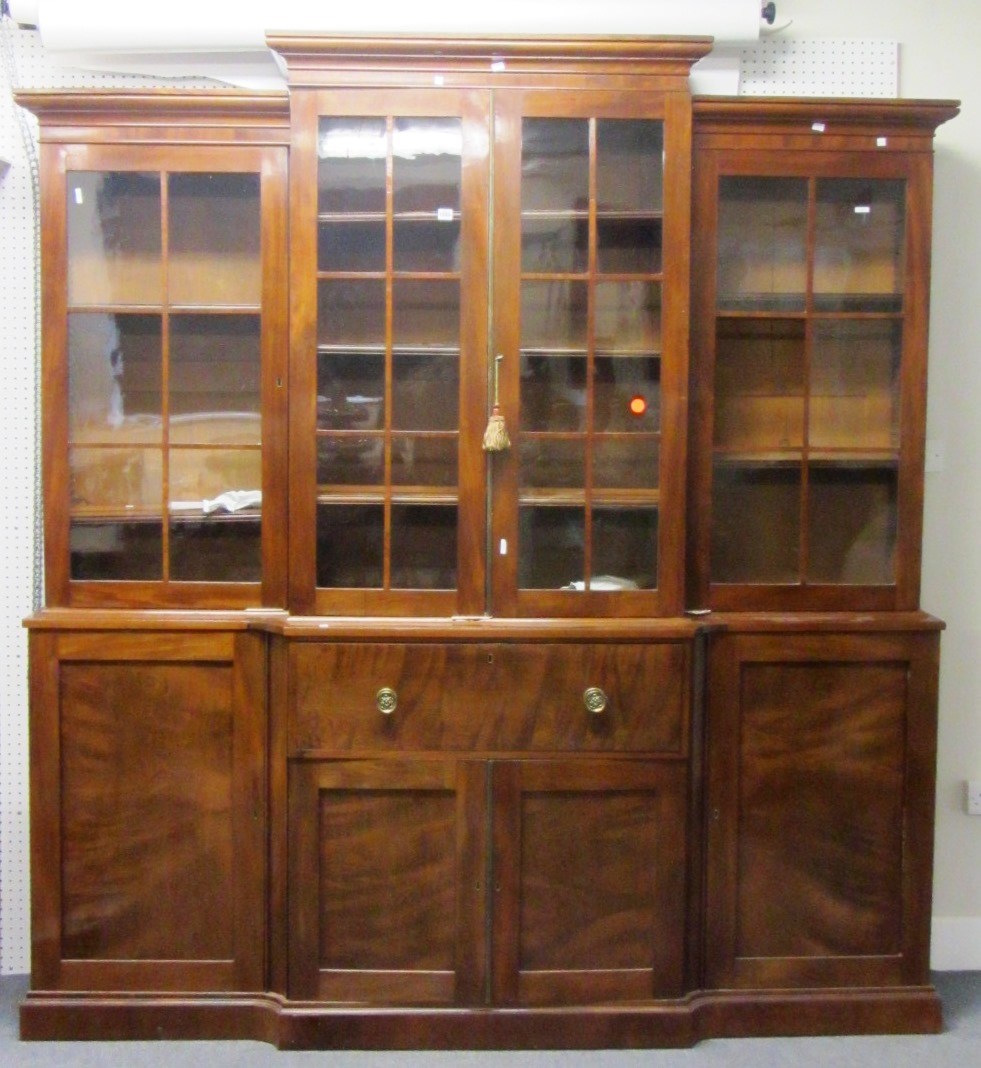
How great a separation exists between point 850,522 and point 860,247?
0.67 m

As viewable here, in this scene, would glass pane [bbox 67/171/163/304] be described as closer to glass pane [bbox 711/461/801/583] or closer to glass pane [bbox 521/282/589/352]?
glass pane [bbox 521/282/589/352]

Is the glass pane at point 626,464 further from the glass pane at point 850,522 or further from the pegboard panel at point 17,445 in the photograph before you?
the pegboard panel at point 17,445

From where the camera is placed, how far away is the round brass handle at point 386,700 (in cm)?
246

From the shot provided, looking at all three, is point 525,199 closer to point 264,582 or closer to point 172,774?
point 264,582

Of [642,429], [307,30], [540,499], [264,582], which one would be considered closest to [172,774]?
[264,582]

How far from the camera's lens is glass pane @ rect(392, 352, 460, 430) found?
247 centimetres

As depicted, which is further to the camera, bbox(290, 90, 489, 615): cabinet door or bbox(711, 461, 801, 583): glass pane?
bbox(711, 461, 801, 583): glass pane

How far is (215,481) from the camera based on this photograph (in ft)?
8.54

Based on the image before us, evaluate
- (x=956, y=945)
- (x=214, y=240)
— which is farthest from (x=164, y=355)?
(x=956, y=945)

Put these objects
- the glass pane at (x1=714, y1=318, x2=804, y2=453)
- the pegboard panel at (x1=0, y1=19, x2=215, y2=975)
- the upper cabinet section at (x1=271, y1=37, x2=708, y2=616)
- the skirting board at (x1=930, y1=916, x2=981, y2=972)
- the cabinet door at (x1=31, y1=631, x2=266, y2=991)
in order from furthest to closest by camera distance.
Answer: the skirting board at (x1=930, y1=916, x2=981, y2=972)
the pegboard panel at (x1=0, y1=19, x2=215, y2=975)
the glass pane at (x1=714, y1=318, x2=804, y2=453)
the cabinet door at (x1=31, y1=631, x2=266, y2=991)
the upper cabinet section at (x1=271, y1=37, x2=708, y2=616)

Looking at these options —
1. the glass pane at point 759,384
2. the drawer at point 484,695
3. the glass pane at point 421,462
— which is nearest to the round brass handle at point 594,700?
the drawer at point 484,695

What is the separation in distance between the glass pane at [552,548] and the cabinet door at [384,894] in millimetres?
551

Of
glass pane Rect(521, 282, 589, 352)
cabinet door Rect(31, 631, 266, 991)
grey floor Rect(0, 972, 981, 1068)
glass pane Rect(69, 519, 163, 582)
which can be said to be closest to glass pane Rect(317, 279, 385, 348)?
glass pane Rect(521, 282, 589, 352)

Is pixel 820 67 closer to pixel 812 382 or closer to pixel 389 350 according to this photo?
pixel 812 382
